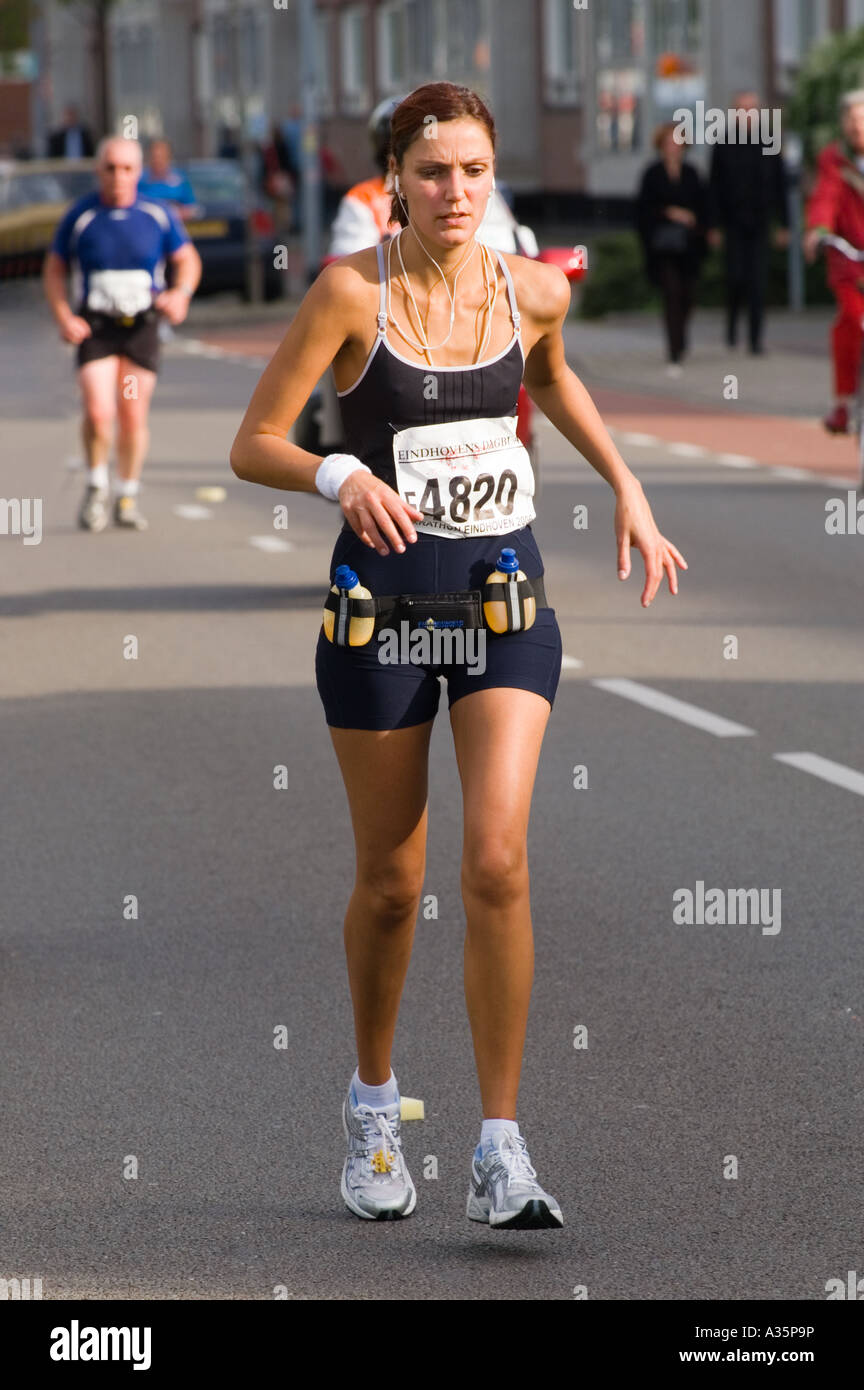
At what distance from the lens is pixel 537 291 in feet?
15.6

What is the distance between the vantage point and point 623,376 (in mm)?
24453

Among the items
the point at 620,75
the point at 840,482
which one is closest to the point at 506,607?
the point at 840,482

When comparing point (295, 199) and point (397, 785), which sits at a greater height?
point (295, 199)

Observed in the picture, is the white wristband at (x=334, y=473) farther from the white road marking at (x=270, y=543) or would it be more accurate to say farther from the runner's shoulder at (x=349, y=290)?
the white road marking at (x=270, y=543)

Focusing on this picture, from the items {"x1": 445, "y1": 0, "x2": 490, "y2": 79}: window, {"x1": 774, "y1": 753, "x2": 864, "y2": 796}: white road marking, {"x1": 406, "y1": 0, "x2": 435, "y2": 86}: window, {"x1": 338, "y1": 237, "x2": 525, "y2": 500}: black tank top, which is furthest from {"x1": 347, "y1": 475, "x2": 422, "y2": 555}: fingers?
{"x1": 406, "y1": 0, "x2": 435, "y2": 86}: window

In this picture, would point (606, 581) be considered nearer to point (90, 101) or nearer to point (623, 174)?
point (623, 174)

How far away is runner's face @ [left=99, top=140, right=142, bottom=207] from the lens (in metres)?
13.8

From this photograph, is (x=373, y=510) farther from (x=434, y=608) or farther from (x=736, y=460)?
(x=736, y=460)

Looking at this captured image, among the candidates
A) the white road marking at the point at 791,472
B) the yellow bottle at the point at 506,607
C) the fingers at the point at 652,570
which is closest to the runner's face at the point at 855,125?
the white road marking at the point at 791,472

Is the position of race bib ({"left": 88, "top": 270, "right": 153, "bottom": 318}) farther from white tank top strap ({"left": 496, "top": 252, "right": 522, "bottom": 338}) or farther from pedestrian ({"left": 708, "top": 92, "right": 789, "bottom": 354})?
pedestrian ({"left": 708, "top": 92, "right": 789, "bottom": 354})

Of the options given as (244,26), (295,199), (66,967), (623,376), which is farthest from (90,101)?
(66,967)

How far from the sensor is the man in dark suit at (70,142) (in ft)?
176

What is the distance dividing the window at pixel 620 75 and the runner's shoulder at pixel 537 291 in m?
40.9

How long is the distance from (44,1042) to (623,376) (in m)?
19.2
